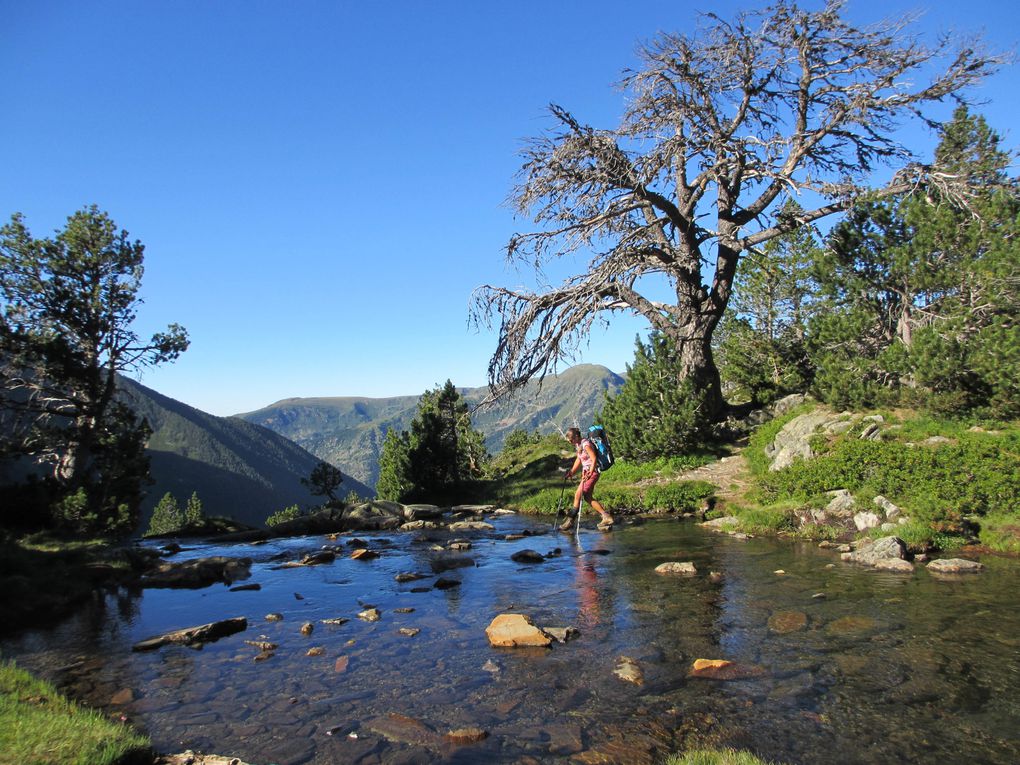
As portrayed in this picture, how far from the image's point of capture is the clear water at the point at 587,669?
16.2 feet

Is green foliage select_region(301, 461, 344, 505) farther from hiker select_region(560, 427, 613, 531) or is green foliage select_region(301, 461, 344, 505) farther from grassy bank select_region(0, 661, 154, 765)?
grassy bank select_region(0, 661, 154, 765)

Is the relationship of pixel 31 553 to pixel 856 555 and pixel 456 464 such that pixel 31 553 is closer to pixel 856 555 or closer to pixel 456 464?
pixel 856 555

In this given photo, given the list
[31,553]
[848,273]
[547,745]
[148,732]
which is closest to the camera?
[547,745]

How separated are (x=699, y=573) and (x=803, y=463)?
711 cm

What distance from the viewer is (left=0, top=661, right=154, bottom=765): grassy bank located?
4.16 metres

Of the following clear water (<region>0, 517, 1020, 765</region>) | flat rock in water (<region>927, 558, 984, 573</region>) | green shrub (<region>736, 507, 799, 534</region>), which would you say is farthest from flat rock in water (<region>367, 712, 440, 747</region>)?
green shrub (<region>736, 507, 799, 534</region>)

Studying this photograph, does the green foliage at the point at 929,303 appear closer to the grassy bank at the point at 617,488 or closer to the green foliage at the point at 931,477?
the green foliage at the point at 931,477

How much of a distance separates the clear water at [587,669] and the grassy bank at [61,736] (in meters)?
0.52

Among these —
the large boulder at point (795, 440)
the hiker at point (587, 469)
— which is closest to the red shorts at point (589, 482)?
the hiker at point (587, 469)

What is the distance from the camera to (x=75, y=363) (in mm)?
24578

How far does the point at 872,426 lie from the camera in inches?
658

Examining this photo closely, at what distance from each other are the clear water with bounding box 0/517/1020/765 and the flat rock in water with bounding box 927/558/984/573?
19cm

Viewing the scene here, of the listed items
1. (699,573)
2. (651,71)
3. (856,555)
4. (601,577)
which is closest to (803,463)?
(856,555)

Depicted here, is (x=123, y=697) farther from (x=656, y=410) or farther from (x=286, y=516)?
(x=286, y=516)
